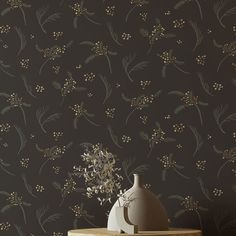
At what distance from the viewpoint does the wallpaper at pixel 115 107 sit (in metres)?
3.36

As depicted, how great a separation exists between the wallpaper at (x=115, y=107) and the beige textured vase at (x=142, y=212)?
0.35 meters

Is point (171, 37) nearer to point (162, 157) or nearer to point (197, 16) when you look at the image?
point (197, 16)

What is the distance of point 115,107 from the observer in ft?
11.3

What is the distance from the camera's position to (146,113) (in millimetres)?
3414

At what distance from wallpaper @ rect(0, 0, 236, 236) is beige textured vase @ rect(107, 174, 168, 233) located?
13.7 inches

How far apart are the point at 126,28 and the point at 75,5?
1.03ft

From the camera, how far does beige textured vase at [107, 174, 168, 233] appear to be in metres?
2.92

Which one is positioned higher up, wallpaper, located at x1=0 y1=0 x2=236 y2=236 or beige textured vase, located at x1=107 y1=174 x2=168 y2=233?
wallpaper, located at x1=0 y1=0 x2=236 y2=236

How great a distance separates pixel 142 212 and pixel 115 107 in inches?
27.8

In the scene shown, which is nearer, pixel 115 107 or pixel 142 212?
pixel 142 212

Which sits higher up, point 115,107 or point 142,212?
point 115,107

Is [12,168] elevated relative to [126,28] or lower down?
lower down

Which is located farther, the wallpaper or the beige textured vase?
the wallpaper

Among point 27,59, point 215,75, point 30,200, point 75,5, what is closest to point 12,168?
point 30,200
